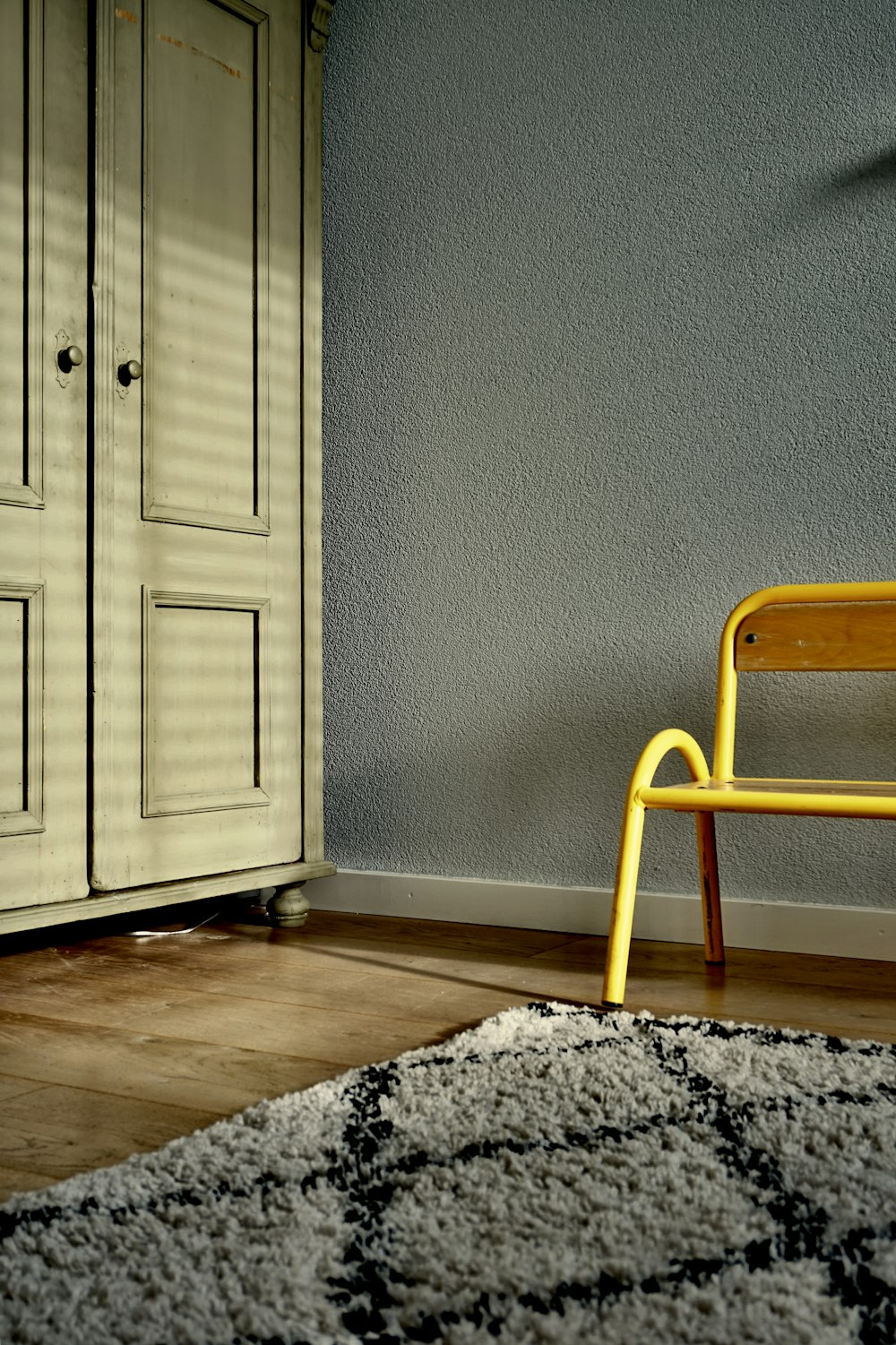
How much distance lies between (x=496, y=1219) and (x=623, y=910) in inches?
27.1

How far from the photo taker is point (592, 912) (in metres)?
2.06

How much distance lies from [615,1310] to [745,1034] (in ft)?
2.12

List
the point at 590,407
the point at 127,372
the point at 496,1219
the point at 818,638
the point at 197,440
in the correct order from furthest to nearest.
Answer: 1. the point at 590,407
2. the point at 197,440
3. the point at 127,372
4. the point at 818,638
5. the point at 496,1219

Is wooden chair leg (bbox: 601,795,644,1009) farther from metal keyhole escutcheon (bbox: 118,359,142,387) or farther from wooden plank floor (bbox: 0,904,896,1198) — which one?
metal keyhole escutcheon (bbox: 118,359,142,387)

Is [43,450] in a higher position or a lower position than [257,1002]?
higher

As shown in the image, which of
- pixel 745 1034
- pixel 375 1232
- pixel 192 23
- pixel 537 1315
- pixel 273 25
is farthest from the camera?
pixel 273 25

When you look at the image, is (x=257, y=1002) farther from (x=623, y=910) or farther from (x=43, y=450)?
(x=43, y=450)

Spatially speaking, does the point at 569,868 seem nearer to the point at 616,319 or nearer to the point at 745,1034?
the point at 745,1034

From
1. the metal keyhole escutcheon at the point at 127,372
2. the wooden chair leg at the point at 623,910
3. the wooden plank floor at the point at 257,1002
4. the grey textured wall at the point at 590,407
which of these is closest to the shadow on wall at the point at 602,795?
the grey textured wall at the point at 590,407

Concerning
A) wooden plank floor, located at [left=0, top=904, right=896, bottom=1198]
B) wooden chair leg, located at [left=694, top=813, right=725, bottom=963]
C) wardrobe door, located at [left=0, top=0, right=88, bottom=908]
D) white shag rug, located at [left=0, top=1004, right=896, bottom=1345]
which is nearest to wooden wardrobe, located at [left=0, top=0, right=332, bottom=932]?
wardrobe door, located at [left=0, top=0, right=88, bottom=908]

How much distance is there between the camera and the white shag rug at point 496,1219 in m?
0.69

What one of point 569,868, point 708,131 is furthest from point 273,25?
point 569,868

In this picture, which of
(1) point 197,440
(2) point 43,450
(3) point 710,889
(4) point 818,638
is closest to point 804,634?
(4) point 818,638

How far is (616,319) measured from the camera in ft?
6.87
